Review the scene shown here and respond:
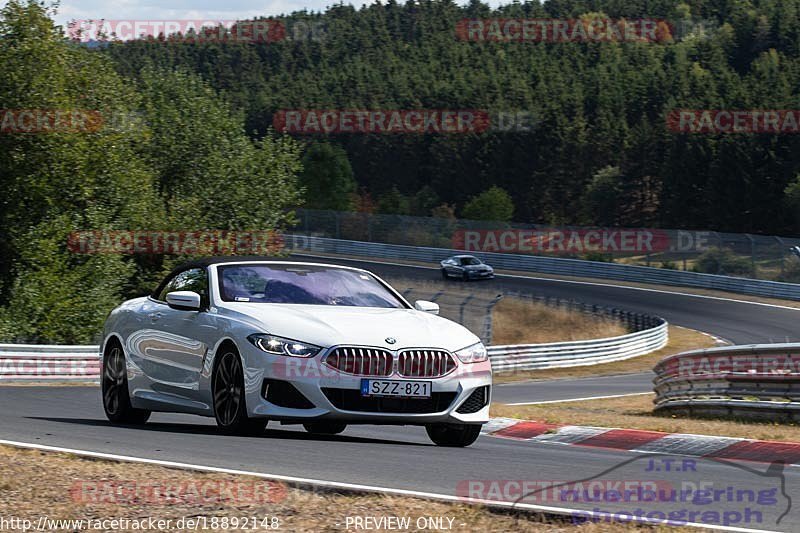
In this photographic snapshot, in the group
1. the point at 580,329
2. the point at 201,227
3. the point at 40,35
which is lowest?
the point at 580,329

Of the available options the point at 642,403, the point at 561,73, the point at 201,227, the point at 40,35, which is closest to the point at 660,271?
the point at 201,227

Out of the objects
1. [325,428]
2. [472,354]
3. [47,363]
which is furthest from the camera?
[47,363]

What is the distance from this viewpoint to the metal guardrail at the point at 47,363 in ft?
79.1

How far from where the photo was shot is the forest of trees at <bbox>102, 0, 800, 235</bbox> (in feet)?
283

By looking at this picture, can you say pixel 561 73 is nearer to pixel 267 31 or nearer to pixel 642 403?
pixel 267 31

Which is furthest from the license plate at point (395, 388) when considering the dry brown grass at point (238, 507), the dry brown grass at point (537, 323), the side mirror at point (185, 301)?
the dry brown grass at point (537, 323)

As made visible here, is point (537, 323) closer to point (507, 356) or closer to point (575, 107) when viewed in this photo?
point (507, 356)

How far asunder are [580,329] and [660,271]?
46.2 feet

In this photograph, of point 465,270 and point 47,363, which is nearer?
point 47,363

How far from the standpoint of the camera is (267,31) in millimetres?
162750

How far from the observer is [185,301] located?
30.8 feet

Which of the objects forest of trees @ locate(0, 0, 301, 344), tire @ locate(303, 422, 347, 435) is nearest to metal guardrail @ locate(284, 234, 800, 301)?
forest of trees @ locate(0, 0, 301, 344)

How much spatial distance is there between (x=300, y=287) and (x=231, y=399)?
1217 mm

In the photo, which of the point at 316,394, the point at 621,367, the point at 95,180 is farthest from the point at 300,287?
the point at 95,180
